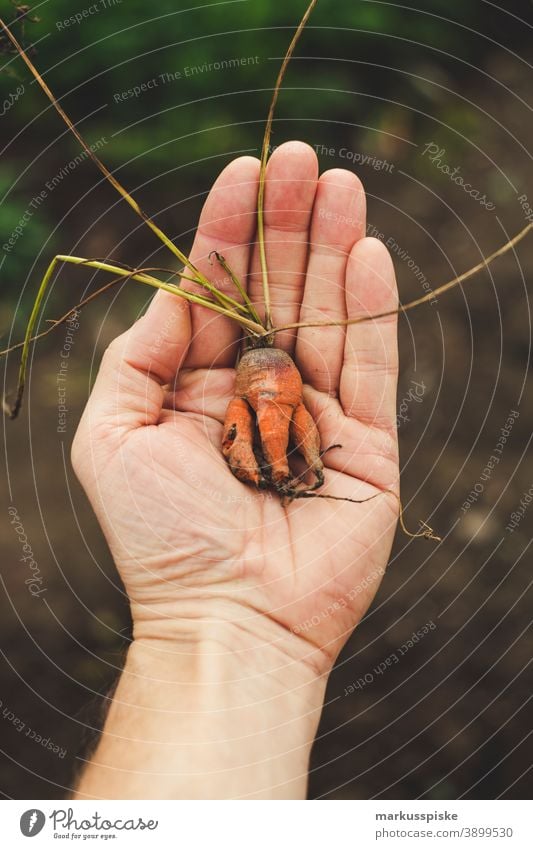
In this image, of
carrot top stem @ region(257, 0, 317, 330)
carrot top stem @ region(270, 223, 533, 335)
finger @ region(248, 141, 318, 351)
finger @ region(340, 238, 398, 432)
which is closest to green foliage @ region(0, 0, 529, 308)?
carrot top stem @ region(257, 0, 317, 330)

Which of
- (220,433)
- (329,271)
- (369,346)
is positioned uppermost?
(329,271)

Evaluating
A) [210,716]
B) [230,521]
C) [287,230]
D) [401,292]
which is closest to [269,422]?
[230,521]

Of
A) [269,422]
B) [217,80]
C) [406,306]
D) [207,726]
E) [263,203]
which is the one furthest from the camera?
[217,80]

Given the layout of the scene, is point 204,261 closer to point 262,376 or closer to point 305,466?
point 262,376

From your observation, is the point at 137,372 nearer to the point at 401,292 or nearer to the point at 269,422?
the point at 269,422
